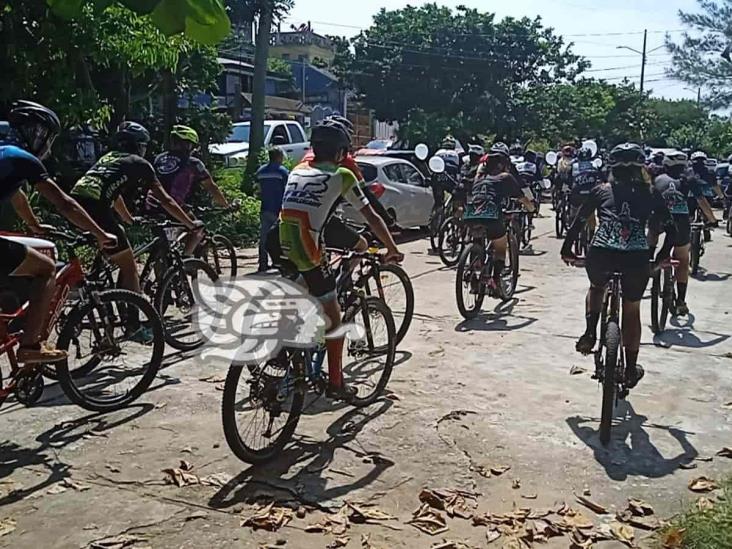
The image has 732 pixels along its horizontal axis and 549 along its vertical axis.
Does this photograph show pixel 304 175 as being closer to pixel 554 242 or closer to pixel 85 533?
pixel 85 533

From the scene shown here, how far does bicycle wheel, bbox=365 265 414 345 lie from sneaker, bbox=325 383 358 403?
1.20 m

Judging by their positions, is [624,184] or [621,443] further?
[624,184]

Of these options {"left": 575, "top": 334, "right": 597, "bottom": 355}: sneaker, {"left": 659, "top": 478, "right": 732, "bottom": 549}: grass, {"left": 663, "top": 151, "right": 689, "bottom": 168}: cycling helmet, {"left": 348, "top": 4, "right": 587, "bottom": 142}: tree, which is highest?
{"left": 348, "top": 4, "right": 587, "bottom": 142}: tree

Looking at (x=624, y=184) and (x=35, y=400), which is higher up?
(x=624, y=184)

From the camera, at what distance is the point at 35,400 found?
5.53m

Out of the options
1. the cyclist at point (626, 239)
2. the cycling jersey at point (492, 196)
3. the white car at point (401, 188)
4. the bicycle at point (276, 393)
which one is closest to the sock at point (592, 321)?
the cyclist at point (626, 239)

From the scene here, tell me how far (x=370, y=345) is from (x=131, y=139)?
8.69ft

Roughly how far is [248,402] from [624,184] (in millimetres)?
3047

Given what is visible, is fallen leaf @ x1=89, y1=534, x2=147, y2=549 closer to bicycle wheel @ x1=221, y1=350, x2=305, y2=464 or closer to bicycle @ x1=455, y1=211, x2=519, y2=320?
bicycle wheel @ x1=221, y1=350, x2=305, y2=464

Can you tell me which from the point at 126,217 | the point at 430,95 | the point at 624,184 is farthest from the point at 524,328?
the point at 430,95

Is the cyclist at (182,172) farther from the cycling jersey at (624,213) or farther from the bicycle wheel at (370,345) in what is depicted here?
the cycling jersey at (624,213)

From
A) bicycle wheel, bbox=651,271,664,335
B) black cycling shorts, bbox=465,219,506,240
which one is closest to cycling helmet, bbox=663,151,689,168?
bicycle wheel, bbox=651,271,664,335

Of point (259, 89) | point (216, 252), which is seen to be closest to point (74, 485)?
point (216, 252)

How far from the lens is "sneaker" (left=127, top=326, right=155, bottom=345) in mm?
6078
